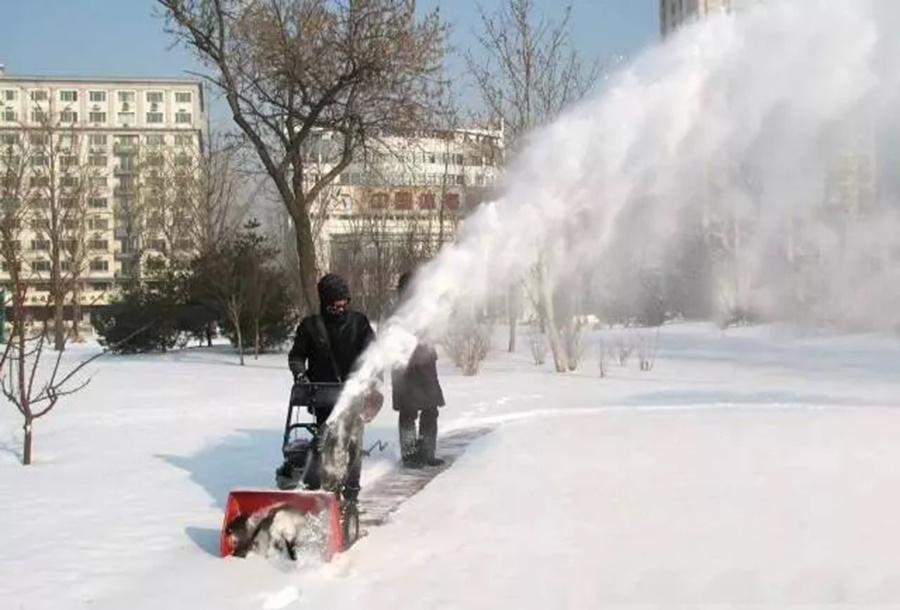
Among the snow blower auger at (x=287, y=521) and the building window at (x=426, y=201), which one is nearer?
the snow blower auger at (x=287, y=521)

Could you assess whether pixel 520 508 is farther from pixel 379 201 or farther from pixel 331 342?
pixel 379 201

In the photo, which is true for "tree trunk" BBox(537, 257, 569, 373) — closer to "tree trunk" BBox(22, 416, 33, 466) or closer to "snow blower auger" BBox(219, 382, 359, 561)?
"tree trunk" BBox(22, 416, 33, 466)

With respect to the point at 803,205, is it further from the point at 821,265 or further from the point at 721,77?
the point at 721,77

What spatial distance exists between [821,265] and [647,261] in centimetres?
269

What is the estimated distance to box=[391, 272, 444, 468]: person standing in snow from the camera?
10.3 m

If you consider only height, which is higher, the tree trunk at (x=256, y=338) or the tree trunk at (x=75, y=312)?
the tree trunk at (x=75, y=312)

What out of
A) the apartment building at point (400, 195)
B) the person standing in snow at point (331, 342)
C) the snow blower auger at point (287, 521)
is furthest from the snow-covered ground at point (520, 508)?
the apartment building at point (400, 195)

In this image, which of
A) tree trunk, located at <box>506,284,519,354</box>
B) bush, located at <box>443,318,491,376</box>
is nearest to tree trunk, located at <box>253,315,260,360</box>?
tree trunk, located at <box>506,284,519,354</box>

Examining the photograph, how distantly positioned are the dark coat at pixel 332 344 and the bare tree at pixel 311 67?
1397 cm

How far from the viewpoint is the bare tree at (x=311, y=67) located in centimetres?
2234

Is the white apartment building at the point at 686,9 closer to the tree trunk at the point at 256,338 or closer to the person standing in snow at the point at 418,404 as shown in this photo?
the person standing in snow at the point at 418,404

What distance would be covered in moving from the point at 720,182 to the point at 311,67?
12.8 meters

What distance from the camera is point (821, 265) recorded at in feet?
43.0

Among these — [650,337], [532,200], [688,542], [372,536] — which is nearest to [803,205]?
[532,200]
